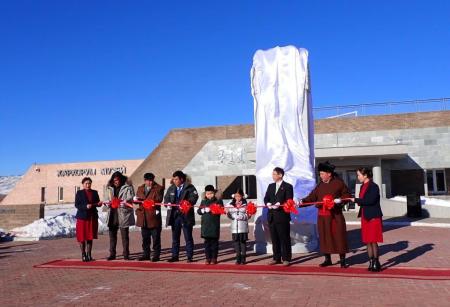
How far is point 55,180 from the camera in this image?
2018 inches

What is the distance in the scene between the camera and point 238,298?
6012 millimetres

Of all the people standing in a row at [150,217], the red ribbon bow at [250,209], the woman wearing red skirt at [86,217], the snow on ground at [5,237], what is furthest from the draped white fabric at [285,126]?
the snow on ground at [5,237]

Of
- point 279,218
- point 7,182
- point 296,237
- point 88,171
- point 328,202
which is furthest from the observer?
point 7,182

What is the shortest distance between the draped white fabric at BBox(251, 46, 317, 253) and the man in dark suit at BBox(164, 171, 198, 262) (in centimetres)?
169

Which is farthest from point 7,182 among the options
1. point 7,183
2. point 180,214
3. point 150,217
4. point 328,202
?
point 328,202

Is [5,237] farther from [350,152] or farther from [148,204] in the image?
[350,152]

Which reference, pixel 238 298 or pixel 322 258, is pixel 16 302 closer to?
pixel 238 298

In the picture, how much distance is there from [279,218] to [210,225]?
1321 mm

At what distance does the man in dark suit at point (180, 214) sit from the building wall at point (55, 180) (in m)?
39.9

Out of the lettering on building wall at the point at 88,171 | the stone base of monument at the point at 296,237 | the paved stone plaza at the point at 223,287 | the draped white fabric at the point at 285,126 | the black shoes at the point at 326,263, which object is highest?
the lettering on building wall at the point at 88,171

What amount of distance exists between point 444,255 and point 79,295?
724 centimetres

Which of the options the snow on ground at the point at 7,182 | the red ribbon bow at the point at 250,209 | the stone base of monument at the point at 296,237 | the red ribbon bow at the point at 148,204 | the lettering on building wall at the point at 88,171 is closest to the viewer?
the red ribbon bow at the point at 250,209

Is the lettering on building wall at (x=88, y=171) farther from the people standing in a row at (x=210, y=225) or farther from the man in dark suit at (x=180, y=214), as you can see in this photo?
the people standing in a row at (x=210, y=225)

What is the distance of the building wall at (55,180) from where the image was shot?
49.4 metres
